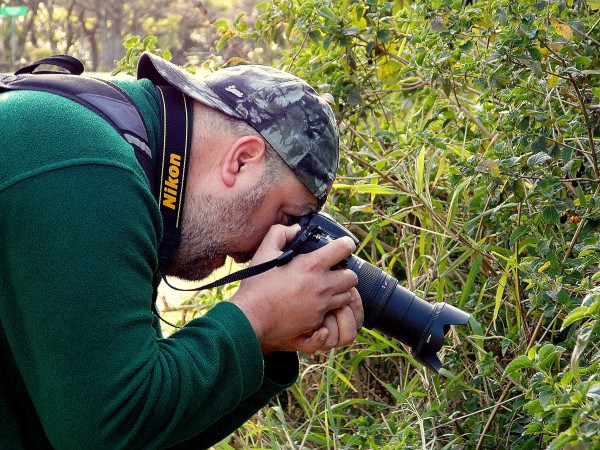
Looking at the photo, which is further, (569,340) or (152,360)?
(569,340)

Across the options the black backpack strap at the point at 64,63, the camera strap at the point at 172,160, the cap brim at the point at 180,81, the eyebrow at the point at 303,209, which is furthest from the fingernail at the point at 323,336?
the black backpack strap at the point at 64,63

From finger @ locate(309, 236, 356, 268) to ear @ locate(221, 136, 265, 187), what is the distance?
194 millimetres

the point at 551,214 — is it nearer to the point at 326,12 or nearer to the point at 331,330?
the point at 331,330

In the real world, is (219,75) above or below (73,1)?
above

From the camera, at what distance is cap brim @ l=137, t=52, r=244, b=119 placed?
185cm

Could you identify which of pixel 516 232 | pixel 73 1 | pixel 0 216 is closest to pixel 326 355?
pixel 516 232

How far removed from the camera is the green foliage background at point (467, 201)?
2.23 metres

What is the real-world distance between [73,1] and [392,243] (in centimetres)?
1762

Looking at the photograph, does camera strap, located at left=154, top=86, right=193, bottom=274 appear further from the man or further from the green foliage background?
the green foliage background

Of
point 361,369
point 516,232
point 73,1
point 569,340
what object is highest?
point 516,232

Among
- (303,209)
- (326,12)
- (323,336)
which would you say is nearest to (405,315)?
(323,336)

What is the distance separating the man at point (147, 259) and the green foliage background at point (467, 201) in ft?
1.58

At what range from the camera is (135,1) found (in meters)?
19.9

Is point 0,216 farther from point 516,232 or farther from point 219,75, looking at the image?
point 516,232
